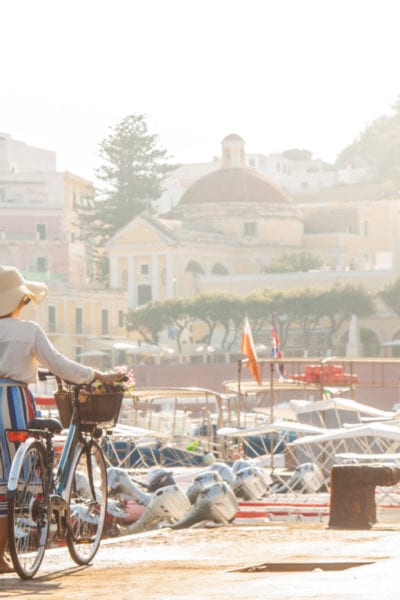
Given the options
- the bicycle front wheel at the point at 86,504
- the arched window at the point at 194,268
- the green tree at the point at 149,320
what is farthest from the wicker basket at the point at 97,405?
the arched window at the point at 194,268

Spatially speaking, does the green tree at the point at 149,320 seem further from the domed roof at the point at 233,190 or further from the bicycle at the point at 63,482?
the bicycle at the point at 63,482

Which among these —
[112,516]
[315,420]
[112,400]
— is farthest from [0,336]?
[315,420]

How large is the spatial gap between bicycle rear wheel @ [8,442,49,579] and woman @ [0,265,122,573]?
95 millimetres

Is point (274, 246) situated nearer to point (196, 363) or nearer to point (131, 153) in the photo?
point (131, 153)

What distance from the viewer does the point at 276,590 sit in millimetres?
5828

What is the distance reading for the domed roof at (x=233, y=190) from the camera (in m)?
112

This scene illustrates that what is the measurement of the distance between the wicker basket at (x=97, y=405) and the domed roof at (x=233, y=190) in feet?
342

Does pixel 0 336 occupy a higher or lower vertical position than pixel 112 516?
higher

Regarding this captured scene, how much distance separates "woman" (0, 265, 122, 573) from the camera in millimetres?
6938

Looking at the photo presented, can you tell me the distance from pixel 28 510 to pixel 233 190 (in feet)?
348

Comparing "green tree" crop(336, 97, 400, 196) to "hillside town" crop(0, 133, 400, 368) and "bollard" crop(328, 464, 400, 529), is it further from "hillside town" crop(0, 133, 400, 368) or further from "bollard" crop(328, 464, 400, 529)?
"bollard" crop(328, 464, 400, 529)

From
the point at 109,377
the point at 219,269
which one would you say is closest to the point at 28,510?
the point at 109,377

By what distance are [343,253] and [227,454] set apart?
Answer: 7661 cm

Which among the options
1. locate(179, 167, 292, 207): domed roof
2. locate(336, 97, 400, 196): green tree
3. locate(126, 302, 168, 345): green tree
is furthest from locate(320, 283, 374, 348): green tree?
locate(336, 97, 400, 196): green tree
